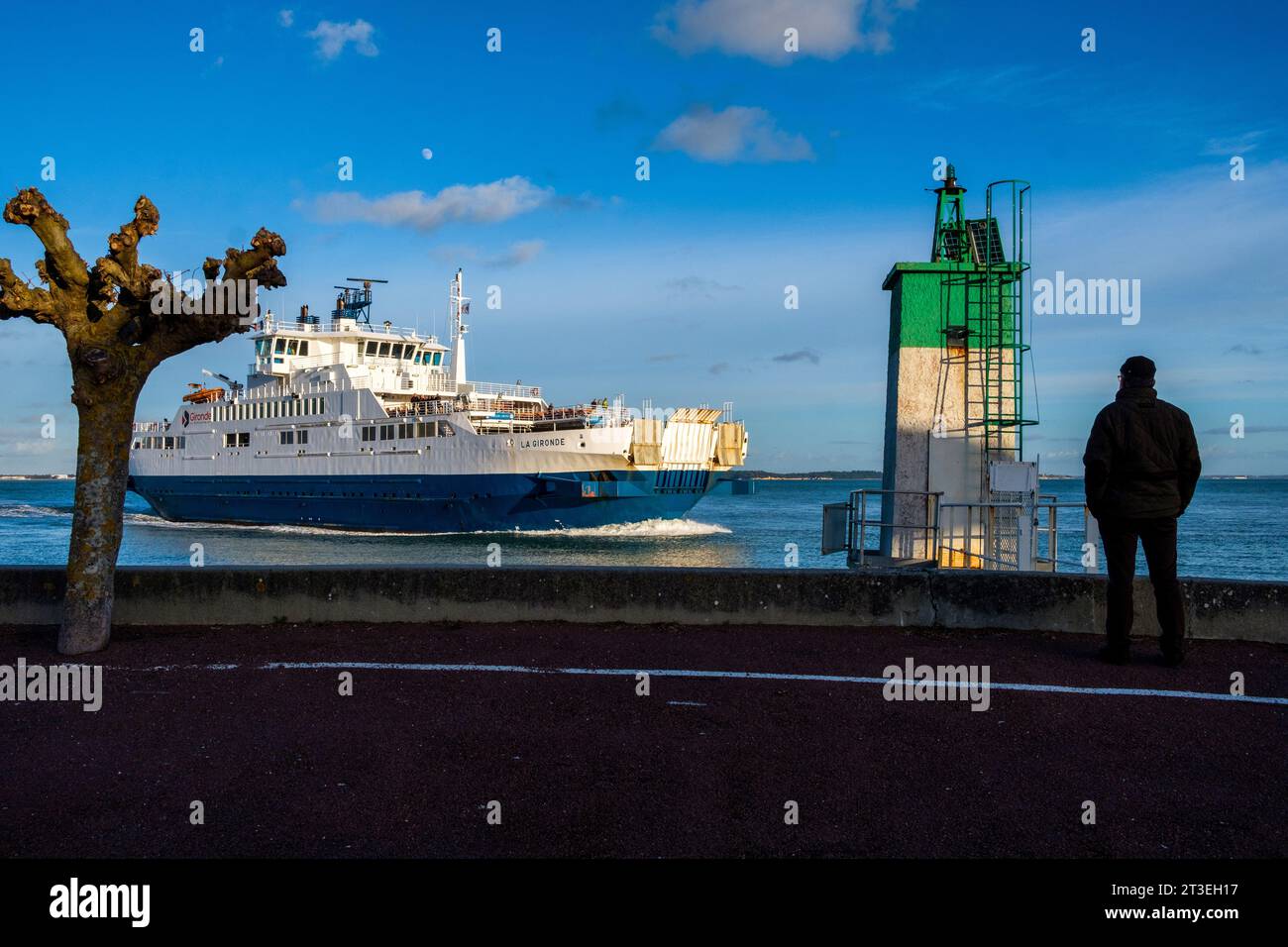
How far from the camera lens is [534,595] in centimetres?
763

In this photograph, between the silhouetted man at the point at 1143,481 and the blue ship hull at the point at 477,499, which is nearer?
the silhouetted man at the point at 1143,481

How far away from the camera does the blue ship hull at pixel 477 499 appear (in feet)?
135

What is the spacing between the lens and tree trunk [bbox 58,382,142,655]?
6680 millimetres

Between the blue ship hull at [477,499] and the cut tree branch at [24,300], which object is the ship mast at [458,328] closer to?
the blue ship hull at [477,499]

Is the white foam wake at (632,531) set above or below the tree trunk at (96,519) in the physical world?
below

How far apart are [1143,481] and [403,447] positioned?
41117 millimetres

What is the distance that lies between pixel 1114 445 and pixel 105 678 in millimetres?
6242

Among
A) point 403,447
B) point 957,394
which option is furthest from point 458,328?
point 957,394

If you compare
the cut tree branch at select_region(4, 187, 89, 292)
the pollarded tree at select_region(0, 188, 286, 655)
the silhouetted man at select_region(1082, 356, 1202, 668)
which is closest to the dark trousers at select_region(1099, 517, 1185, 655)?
the silhouetted man at select_region(1082, 356, 1202, 668)

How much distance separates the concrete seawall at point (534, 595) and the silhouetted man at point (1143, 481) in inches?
47.7

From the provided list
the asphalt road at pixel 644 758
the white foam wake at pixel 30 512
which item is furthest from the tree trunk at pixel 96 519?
the white foam wake at pixel 30 512
